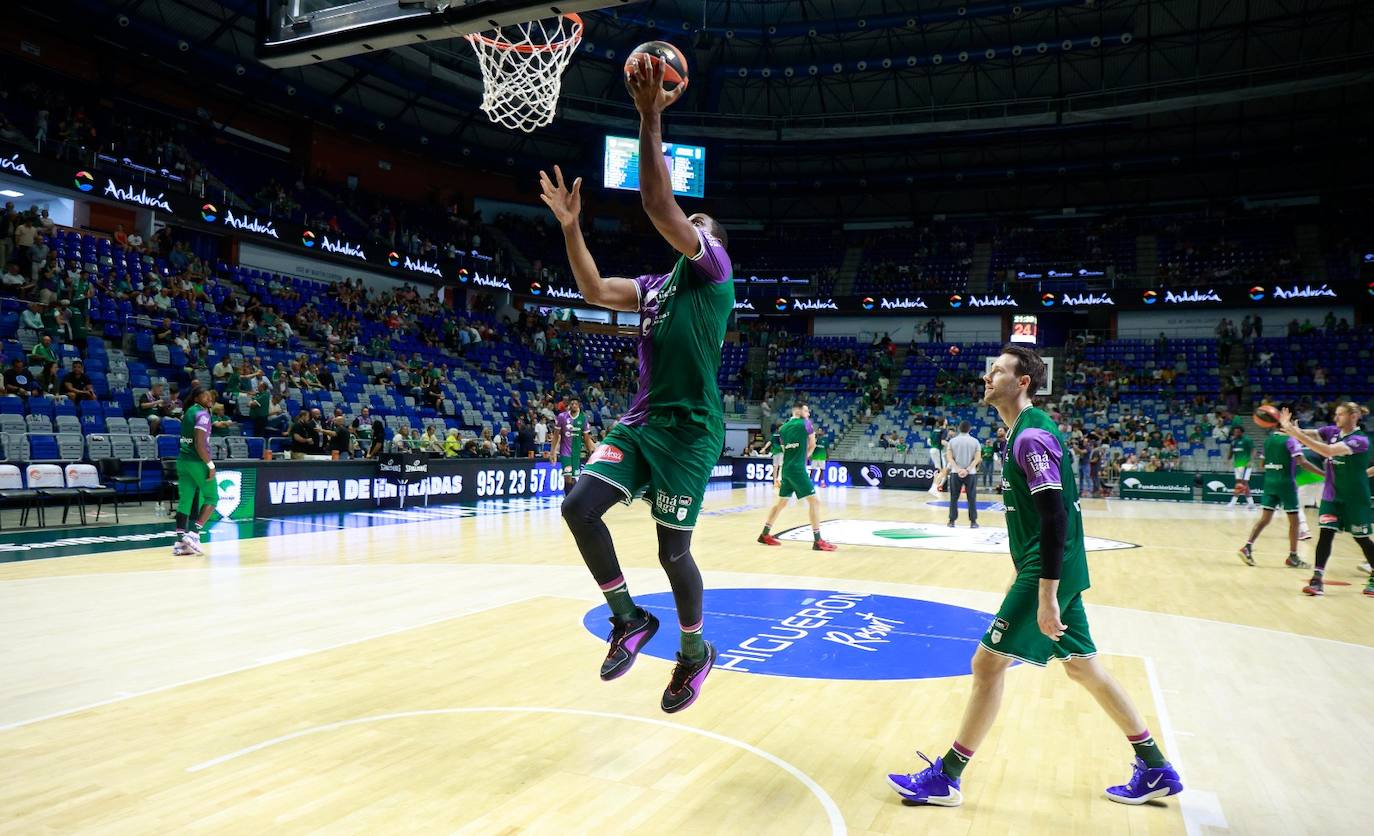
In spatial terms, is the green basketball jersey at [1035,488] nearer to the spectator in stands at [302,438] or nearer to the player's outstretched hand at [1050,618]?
the player's outstretched hand at [1050,618]

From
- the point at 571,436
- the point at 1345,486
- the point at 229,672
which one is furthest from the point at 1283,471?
the point at 571,436

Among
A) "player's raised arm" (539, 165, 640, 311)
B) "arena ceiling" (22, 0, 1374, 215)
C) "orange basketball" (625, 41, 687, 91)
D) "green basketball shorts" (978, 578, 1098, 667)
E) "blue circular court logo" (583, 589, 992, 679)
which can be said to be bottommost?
"blue circular court logo" (583, 589, 992, 679)

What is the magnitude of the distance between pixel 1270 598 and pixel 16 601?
1166 centimetres

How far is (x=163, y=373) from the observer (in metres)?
18.0

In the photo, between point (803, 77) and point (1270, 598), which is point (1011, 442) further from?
point (803, 77)

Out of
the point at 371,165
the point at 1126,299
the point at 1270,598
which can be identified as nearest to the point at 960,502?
the point at 1270,598

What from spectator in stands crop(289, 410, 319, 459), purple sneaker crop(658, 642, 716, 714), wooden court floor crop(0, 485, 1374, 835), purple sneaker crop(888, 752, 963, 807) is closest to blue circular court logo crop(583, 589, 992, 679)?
wooden court floor crop(0, 485, 1374, 835)

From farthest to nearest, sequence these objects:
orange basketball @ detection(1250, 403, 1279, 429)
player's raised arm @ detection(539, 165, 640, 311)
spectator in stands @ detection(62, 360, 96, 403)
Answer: spectator in stands @ detection(62, 360, 96, 403)
orange basketball @ detection(1250, 403, 1279, 429)
player's raised arm @ detection(539, 165, 640, 311)

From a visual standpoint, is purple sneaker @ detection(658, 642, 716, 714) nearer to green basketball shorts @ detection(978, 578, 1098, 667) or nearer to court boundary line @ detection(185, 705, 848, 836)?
court boundary line @ detection(185, 705, 848, 836)

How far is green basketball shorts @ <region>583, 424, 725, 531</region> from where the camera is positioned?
376cm

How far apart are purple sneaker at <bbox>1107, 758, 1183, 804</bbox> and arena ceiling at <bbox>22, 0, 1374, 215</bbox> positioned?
27233 mm

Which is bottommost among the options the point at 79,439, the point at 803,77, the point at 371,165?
the point at 79,439

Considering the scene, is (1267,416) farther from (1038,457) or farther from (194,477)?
(194,477)

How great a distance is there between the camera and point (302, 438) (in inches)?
599
